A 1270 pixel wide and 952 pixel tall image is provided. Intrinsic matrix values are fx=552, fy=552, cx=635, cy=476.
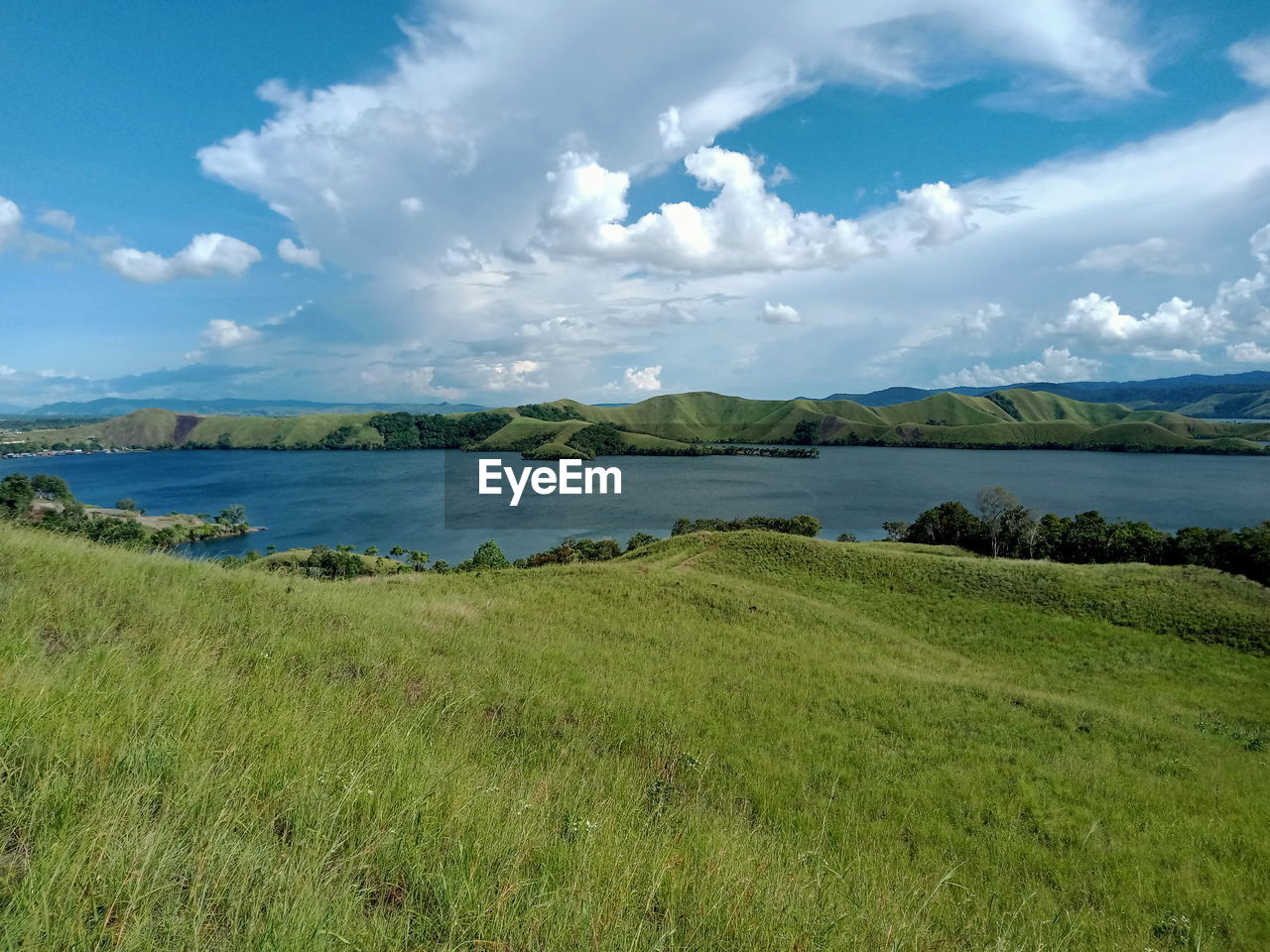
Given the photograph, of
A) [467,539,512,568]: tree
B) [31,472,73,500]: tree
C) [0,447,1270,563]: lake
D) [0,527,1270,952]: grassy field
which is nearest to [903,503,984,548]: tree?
[0,447,1270,563]: lake

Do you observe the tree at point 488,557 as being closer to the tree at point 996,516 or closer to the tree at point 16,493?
the tree at point 16,493

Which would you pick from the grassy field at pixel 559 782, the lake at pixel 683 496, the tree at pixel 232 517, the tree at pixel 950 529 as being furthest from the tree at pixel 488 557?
the tree at pixel 232 517

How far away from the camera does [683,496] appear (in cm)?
12788

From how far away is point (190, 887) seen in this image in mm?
2381

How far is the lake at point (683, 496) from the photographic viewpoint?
327ft

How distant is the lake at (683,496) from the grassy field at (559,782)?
3016 inches

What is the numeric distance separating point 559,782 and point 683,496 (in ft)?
405

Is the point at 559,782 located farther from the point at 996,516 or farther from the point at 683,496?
the point at 683,496

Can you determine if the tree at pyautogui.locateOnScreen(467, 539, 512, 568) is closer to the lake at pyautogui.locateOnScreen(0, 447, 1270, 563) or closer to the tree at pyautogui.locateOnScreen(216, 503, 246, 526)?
the lake at pyautogui.locateOnScreen(0, 447, 1270, 563)

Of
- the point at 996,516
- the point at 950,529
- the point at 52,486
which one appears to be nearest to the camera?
the point at 996,516

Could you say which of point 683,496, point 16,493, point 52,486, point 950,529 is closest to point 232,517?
point 52,486

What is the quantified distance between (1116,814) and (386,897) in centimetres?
1131

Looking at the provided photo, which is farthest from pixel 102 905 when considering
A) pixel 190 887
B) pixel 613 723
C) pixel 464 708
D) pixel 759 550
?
pixel 759 550

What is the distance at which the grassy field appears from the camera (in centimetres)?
261
